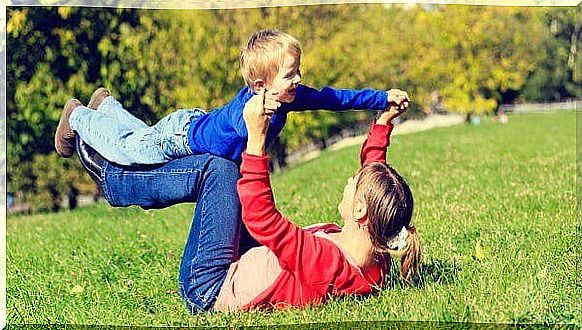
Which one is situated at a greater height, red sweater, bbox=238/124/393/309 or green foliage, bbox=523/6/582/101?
green foliage, bbox=523/6/582/101

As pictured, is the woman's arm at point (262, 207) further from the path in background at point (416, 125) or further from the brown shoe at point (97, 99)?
the path in background at point (416, 125)

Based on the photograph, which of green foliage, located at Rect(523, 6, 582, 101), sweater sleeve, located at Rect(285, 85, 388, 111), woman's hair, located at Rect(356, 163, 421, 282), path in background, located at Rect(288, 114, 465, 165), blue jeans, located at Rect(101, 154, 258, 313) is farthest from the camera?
path in background, located at Rect(288, 114, 465, 165)

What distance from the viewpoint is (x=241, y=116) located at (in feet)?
12.5

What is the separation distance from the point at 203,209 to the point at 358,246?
0.69 meters

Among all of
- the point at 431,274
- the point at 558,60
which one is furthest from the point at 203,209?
the point at 558,60

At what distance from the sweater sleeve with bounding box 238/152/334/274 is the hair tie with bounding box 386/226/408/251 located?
1.01ft

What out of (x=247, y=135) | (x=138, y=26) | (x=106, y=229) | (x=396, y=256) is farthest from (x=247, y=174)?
(x=138, y=26)

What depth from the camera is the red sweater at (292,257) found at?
367 centimetres

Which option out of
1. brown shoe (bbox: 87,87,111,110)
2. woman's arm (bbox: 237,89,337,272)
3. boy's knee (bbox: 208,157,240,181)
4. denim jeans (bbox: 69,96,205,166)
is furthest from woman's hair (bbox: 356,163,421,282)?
brown shoe (bbox: 87,87,111,110)

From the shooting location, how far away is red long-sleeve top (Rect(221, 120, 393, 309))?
367 cm

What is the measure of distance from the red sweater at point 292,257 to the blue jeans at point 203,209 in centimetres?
17

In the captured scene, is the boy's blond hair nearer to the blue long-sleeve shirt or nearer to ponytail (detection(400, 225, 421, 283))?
the blue long-sleeve shirt

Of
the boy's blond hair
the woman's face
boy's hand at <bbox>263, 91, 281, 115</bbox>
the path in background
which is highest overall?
the boy's blond hair

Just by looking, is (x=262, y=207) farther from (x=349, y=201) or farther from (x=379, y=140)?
(x=379, y=140)
